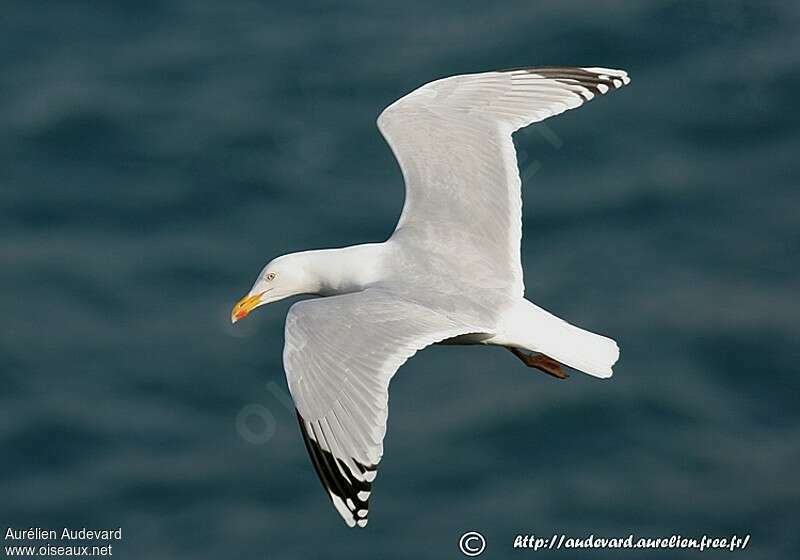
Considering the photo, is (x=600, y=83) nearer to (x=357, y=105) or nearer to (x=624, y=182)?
(x=624, y=182)

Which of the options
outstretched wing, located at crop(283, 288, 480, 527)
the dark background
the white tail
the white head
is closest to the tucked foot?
the white tail

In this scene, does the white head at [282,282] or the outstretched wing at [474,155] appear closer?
the outstretched wing at [474,155]

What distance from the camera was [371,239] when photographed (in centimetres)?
1452

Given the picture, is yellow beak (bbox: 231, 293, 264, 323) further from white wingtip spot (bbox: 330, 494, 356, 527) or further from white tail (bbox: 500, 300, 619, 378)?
white wingtip spot (bbox: 330, 494, 356, 527)

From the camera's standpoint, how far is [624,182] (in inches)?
603

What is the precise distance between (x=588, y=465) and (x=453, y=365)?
128cm

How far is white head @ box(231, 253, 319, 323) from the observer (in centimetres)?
1045

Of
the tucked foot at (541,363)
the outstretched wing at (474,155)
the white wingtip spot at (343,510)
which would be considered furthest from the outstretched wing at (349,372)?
the tucked foot at (541,363)

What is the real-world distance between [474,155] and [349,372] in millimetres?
2306

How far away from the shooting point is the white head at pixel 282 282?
10.4m

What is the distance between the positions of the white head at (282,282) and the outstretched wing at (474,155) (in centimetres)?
62

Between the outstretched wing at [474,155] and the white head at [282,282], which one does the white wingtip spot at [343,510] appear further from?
Answer: the white head at [282,282]

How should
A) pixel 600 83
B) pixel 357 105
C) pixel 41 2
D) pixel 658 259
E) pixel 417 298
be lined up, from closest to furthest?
pixel 417 298 → pixel 600 83 → pixel 658 259 → pixel 357 105 → pixel 41 2

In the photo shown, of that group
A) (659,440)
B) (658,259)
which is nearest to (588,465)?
(659,440)
